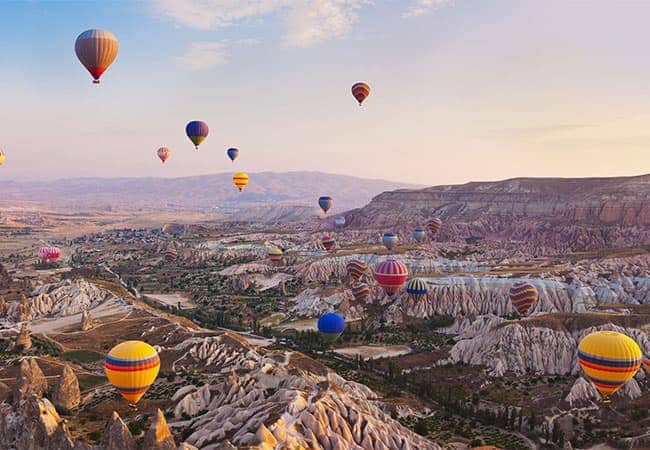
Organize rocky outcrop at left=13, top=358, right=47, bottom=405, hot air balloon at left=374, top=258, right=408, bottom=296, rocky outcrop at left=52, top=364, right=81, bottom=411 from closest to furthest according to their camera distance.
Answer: rocky outcrop at left=13, top=358, right=47, bottom=405 < rocky outcrop at left=52, top=364, right=81, bottom=411 < hot air balloon at left=374, top=258, right=408, bottom=296

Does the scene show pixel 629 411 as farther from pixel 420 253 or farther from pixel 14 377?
pixel 420 253

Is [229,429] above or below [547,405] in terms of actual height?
above

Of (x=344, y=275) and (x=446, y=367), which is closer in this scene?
(x=446, y=367)

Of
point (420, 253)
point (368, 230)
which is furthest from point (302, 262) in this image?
point (368, 230)

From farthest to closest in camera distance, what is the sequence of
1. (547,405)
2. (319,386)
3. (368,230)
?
1. (368,230)
2. (547,405)
3. (319,386)

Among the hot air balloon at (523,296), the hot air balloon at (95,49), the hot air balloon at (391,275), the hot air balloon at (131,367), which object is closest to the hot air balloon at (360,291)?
the hot air balloon at (391,275)

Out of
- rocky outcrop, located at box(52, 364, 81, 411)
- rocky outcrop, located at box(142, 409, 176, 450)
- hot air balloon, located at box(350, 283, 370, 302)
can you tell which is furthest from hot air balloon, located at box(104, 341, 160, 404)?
hot air balloon, located at box(350, 283, 370, 302)

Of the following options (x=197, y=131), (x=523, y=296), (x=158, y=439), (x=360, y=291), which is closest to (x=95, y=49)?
(x=197, y=131)

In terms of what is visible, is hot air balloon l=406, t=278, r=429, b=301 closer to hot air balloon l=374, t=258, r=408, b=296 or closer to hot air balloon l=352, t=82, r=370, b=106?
hot air balloon l=374, t=258, r=408, b=296
